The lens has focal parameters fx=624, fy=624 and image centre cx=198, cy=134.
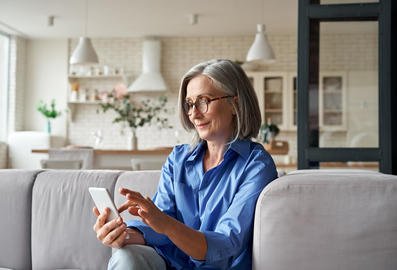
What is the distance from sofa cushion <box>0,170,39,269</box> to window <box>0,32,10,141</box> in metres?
7.43

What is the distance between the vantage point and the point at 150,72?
9.73 meters

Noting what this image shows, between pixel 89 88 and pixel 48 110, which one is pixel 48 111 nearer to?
pixel 48 110

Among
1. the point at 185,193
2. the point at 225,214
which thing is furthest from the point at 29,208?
the point at 225,214

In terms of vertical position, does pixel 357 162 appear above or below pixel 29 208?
above

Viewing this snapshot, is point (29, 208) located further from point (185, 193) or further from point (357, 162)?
point (357, 162)

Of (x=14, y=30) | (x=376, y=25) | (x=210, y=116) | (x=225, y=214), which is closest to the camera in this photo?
(x=225, y=214)

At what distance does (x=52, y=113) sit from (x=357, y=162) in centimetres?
778

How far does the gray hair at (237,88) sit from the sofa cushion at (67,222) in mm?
812

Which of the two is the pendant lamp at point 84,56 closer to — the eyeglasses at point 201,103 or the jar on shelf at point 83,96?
the jar on shelf at point 83,96

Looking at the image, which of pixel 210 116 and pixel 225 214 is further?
pixel 210 116

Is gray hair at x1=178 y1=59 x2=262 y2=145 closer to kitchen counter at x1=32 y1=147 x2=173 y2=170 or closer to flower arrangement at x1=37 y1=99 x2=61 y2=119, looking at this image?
kitchen counter at x1=32 y1=147 x2=173 y2=170

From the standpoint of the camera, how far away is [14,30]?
31.2 feet

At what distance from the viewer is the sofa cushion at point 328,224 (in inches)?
68.6

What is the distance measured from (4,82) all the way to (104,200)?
8624mm
